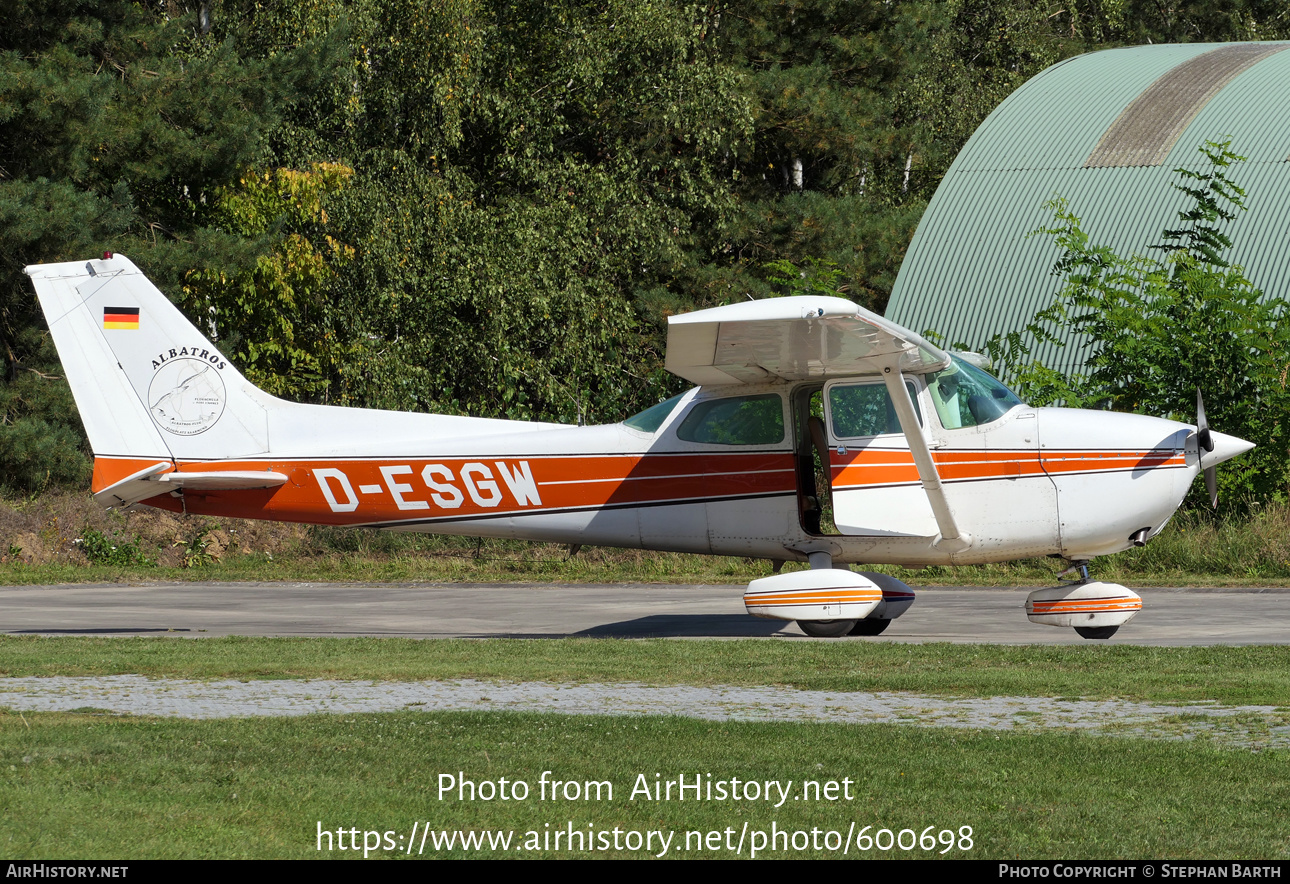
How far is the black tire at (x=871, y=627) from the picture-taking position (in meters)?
11.9

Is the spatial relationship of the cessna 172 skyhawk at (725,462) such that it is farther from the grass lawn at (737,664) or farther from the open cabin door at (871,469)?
A: the grass lawn at (737,664)

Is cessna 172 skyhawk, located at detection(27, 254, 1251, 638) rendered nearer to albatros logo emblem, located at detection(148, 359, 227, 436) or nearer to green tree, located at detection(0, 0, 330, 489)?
albatros logo emblem, located at detection(148, 359, 227, 436)

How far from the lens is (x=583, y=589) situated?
17.0 m

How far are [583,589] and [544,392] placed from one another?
27.1 feet

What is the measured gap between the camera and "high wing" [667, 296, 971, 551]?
31.7ft

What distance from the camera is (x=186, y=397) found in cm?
1199

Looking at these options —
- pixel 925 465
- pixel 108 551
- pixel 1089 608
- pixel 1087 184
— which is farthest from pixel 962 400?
pixel 108 551

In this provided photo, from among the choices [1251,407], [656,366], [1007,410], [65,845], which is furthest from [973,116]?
[65,845]

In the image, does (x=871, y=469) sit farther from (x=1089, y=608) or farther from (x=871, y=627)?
(x=1089, y=608)

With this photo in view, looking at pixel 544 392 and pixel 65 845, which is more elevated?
pixel 65 845

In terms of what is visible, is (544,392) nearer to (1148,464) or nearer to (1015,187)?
(1015,187)

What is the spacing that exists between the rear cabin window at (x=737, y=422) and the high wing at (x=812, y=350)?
0.20 m

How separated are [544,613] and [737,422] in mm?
3530

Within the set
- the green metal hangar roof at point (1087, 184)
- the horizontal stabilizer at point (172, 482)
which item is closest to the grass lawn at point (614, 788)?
the horizontal stabilizer at point (172, 482)
